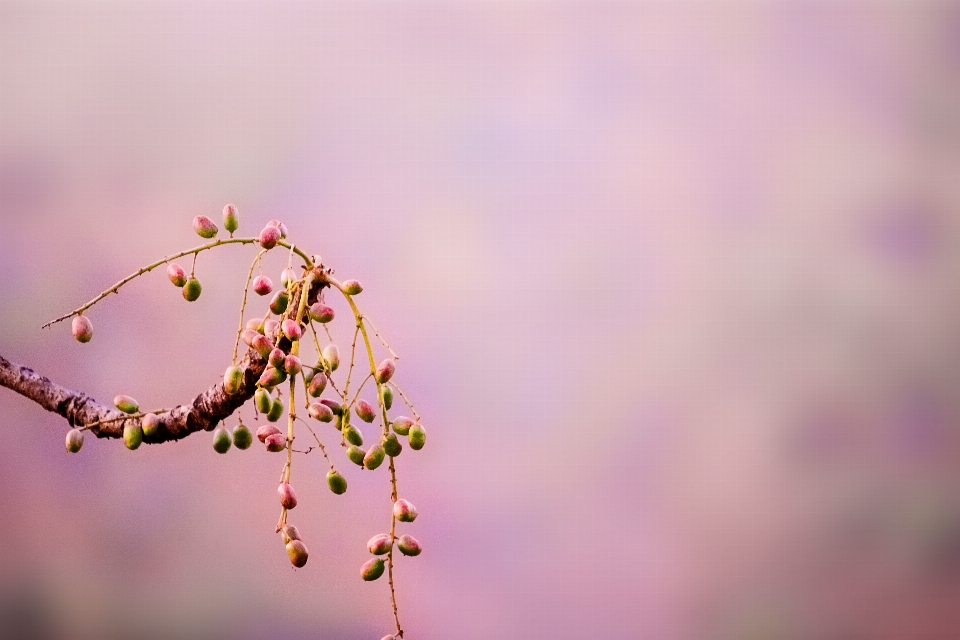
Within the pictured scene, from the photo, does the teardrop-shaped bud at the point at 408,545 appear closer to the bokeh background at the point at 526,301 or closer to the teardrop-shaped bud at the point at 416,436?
the teardrop-shaped bud at the point at 416,436

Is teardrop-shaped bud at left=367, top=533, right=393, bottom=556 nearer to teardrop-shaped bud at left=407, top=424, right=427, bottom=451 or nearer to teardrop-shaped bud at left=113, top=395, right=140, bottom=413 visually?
teardrop-shaped bud at left=407, top=424, right=427, bottom=451

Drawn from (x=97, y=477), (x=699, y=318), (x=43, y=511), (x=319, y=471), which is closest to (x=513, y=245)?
(x=699, y=318)

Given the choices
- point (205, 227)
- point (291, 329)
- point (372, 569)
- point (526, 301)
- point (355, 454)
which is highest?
point (526, 301)

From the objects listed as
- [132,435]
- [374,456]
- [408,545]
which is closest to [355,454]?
[374,456]

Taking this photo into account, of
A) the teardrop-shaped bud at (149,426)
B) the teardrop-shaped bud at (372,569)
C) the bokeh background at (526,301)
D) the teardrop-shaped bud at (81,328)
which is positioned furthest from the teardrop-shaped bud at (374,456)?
the bokeh background at (526,301)

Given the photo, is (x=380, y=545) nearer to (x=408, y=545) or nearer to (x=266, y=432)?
(x=408, y=545)

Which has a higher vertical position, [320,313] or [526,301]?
[526,301]

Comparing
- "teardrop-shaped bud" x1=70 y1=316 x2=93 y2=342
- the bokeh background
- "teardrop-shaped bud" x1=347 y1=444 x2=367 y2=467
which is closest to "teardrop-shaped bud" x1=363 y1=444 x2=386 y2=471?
"teardrop-shaped bud" x1=347 y1=444 x2=367 y2=467
